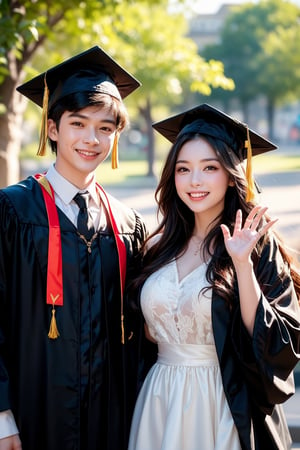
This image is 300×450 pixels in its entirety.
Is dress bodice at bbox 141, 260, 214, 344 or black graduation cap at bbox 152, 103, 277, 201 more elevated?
black graduation cap at bbox 152, 103, 277, 201

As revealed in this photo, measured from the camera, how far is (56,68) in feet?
9.81

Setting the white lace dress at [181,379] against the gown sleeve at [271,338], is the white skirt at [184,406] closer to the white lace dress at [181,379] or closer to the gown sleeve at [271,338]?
the white lace dress at [181,379]

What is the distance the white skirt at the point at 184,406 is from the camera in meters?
2.72

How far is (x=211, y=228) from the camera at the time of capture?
301 cm

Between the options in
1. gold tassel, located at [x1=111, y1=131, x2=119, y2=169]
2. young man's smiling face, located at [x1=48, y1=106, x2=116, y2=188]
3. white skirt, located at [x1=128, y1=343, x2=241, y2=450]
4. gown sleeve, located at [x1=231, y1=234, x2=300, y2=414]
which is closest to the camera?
gown sleeve, located at [x1=231, y1=234, x2=300, y2=414]

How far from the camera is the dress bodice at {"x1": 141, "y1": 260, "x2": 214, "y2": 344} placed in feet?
9.02

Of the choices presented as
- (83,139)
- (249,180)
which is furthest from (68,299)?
(249,180)

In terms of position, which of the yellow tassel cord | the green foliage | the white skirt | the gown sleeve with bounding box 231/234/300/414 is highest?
the green foliage

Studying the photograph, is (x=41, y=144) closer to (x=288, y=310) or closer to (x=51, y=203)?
(x=51, y=203)

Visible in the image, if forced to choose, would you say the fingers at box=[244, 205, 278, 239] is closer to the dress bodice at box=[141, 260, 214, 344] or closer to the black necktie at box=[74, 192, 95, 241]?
the dress bodice at box=[141, 260, 214, 344]

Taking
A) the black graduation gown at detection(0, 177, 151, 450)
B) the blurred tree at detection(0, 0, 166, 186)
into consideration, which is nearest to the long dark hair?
the black graduation gown at detection(0, 177, 151, 450)

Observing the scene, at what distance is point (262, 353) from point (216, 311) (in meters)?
0.25

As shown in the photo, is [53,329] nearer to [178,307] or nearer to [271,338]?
[178,307]

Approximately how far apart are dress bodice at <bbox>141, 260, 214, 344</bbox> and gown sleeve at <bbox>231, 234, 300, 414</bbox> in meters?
0.15
